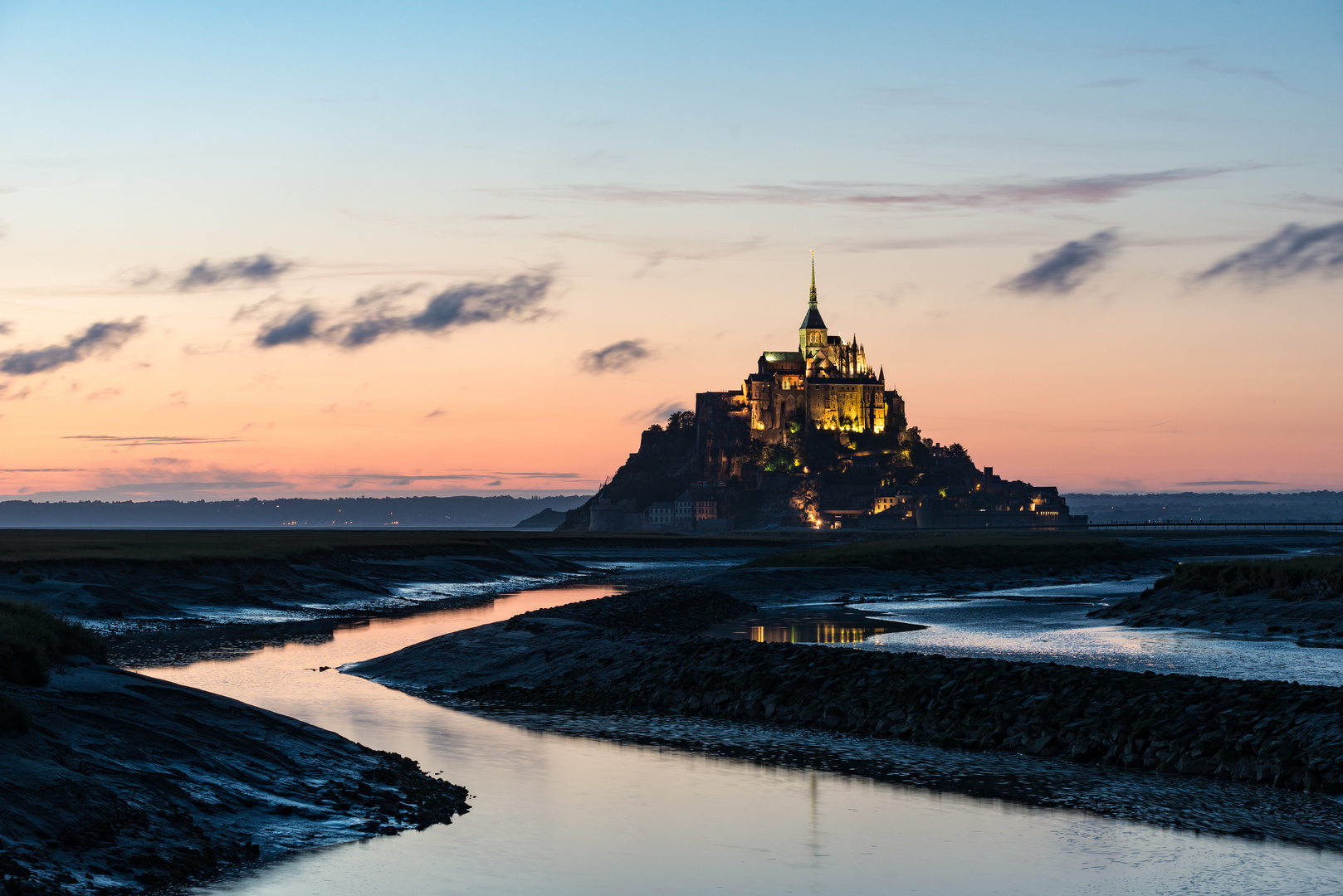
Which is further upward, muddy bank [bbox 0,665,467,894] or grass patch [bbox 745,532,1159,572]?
muddy bank [bbox 0,665,467,894]

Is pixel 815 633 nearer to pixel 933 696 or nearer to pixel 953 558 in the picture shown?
pixel 933 696

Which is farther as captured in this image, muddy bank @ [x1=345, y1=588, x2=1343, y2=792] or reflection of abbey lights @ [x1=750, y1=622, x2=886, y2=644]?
reflection of abbey lights @ [x1=750, y1=622, x2=886, y2=644]

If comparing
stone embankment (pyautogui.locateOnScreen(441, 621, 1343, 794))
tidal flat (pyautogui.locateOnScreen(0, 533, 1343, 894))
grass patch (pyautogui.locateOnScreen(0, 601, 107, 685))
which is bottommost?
tidal flat (pyautogui.locateOnScreen(0, 533, 1343, 894))

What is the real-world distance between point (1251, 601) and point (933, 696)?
26791 millimetres

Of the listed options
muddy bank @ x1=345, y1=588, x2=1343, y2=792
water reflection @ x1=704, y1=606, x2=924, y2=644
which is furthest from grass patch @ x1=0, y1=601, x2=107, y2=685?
water reflection @ x1=704, y1=606, x2=924, y2=644

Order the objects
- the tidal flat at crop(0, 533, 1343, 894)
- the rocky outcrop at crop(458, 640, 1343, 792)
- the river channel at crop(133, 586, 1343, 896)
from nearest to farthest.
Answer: the river channel at crop(133, 586, 1343, 896) < the tidal flat at crop(0, 533, 1343, 894) < the rocky outcrop at crop(458, 640, 1343, 792)

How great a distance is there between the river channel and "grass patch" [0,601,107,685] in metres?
4.99

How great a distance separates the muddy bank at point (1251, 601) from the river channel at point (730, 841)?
22.8 meters

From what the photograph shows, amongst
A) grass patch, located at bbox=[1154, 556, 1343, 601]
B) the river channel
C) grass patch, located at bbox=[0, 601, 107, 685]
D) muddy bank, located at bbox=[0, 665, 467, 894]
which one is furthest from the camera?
grass patch, located at bbox=[1154, 556, 1343, 601]

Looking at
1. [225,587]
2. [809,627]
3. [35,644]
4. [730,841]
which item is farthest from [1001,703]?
[225,587]

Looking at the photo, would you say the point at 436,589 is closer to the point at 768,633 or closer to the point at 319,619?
the point at 319,619

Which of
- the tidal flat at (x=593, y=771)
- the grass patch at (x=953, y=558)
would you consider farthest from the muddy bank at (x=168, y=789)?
the grass patch at (x=953, y=558)

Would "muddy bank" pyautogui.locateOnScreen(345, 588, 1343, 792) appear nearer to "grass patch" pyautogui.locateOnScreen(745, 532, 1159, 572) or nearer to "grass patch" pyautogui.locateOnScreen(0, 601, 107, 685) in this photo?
"grass patch" pyautogui.locateOnScreen(0, 601, 107, 685)

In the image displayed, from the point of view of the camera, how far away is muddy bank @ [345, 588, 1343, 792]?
58.8 ft
